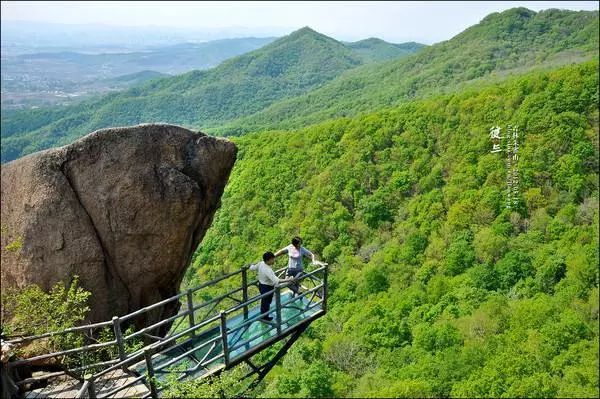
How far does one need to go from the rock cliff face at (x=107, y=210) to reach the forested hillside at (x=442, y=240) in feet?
75.6

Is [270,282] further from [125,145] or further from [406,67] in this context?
[406,67]

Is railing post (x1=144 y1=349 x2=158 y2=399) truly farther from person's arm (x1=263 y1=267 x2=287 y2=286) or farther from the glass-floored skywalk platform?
person's arm (x1=263 y1=267 x2=287 y2=286)

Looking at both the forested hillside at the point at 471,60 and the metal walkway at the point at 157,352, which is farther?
the forested hillside at the point at 471,60

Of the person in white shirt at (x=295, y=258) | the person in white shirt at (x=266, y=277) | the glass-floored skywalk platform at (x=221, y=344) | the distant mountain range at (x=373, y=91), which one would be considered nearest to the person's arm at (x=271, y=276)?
the person in white shirt at (x=266, y=277)

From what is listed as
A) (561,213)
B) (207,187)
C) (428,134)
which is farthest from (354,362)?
(207,187)

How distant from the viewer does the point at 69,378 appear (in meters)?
8.77

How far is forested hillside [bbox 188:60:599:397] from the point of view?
32.1m

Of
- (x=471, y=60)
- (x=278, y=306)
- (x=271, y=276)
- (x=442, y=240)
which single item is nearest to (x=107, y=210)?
(x=271, y=276)

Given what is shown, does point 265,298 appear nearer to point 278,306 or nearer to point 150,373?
point 278,306

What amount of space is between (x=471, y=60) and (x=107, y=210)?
107182mm

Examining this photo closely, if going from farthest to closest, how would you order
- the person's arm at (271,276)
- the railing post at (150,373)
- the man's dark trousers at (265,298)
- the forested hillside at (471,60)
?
the forested hillside at (471,60), the man's dark trousers at (265,298), the person's arm at (271,276), the railing post at (150,373)

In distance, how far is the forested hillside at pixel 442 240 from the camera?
32094mm

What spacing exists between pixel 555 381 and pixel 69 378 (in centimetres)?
3017

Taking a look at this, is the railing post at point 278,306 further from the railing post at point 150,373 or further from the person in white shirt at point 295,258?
the railing post at point 150,373
